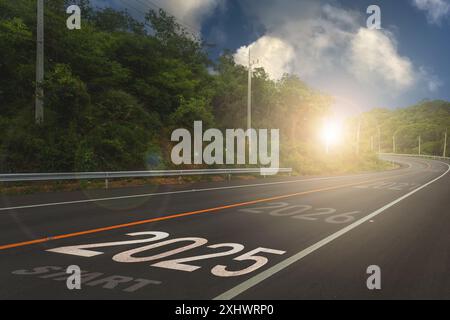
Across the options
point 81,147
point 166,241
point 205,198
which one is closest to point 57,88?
point 81,147

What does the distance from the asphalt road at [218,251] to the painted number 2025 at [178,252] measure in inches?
0.6

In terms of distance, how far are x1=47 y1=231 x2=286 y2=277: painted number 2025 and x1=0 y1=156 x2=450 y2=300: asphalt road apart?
0.02 meters

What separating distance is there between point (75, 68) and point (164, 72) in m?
8.08

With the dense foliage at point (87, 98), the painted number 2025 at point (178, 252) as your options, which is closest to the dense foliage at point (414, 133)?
the dense foliage at point (87, 98)

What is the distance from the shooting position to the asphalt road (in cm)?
471

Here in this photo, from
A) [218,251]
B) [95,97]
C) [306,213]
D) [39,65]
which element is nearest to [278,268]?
[218,251]

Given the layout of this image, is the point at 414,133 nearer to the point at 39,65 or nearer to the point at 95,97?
the point at 95,97

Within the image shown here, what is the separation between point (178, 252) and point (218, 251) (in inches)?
25.2

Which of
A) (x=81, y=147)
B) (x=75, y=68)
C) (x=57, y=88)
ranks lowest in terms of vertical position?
(x=81, y=147)

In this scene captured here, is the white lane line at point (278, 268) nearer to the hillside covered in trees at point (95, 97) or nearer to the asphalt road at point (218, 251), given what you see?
the asphalt road at point (218, 251)

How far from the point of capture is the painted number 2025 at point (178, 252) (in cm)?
553

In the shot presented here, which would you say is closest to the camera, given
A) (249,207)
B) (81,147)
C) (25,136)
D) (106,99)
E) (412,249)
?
(412,249)

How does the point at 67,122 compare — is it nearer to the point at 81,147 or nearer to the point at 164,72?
the point at 81,147
